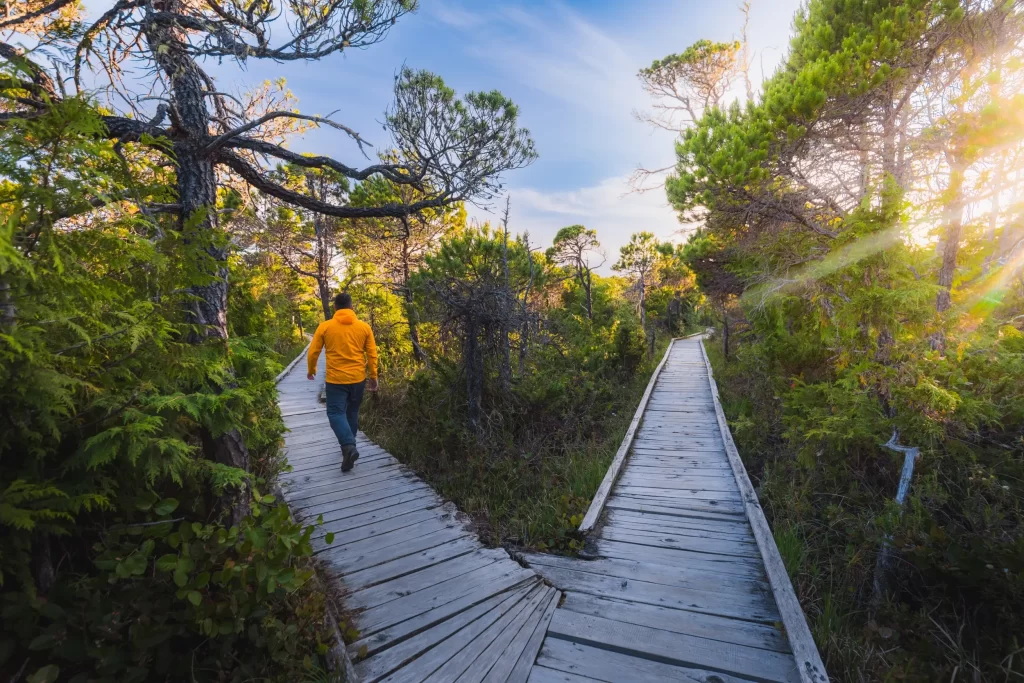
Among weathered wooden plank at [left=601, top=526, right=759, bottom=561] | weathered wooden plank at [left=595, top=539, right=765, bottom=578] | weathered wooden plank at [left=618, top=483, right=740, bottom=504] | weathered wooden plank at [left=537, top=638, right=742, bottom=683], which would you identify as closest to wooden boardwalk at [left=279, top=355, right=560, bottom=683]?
weathered wooden plank at [left=537, top=638, right=742, bottom=683]

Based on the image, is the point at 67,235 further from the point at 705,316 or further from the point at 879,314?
the point at 705,316

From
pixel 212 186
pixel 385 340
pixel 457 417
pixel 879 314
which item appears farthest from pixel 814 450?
pixel 385 340

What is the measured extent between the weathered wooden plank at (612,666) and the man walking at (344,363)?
11.3 feet

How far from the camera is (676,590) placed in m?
3.00

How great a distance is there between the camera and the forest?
1.73 meters

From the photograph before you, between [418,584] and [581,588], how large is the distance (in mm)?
1230

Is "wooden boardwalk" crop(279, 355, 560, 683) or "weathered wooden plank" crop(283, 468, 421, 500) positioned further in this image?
"weathered wooden plank" crop(283, 468, 421, 500)

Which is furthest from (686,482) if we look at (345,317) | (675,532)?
(345,317)

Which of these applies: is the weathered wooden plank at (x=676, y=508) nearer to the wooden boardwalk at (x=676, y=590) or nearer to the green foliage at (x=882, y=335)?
the wooden boardwalk at (x=676, y=590)

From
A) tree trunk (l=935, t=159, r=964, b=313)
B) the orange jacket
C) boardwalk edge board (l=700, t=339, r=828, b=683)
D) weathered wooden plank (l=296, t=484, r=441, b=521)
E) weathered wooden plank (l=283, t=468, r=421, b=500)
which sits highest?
tree trunk (l=935, t=159, r=964, b=313)

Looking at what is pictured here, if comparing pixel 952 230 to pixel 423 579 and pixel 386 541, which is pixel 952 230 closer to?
pixel 423 579

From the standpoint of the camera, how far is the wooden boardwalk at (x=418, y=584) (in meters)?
2.35

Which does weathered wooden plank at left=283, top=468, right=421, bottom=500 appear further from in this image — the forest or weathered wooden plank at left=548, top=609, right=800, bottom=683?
weathered wooden plank at left=548, top=609, right=800, bottom=683

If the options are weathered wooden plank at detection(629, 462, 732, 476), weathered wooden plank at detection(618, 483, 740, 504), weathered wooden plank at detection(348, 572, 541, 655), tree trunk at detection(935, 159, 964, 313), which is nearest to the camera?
weathered wooden plank at detection(348, 572, 541, 655)
